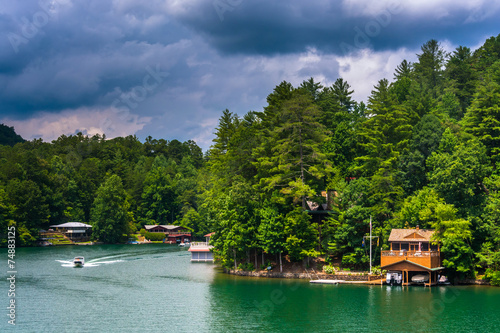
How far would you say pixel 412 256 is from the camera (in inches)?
2290

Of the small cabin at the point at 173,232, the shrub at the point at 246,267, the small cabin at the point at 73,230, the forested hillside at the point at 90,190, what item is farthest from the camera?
the small cabin at the point at 173,232

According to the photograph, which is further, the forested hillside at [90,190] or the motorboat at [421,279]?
the forested hillside at [90,190]

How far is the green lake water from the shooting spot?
40.9 meters

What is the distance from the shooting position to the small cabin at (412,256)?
57.4m

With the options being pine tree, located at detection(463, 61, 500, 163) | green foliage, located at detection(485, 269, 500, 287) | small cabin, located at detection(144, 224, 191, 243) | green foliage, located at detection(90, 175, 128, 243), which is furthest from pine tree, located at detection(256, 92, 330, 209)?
small cabin, located at detection(144, 224, 191, 243)

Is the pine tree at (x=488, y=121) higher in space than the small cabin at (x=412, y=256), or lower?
higher

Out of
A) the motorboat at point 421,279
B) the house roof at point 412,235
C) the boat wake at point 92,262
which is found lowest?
the boat wake at point 92,262

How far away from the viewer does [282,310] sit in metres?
46.4

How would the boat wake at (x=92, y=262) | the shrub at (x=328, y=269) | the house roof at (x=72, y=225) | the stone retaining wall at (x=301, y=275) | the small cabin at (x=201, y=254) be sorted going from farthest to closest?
1. the house roof at (x=72, y=225)
2. the small cabin at (x=201, y=254)
3. the boat wake at (x=92, y=262)
4. the shrub at (x=328, y=269)
5. the stone retaining wall at (x=301, y=275)

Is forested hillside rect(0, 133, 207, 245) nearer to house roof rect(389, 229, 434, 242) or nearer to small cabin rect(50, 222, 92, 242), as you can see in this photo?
small cabin rect(50, 222, 92, 242)

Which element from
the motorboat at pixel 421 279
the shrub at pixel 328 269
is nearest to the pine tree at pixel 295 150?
the shrub at pixel 328 269

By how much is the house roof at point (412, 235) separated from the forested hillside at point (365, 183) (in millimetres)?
1493

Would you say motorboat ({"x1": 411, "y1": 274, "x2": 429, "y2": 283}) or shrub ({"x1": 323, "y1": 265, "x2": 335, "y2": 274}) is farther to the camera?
shrub ({"x1": 323, "y1": 265, "x2": 335, "y2": 274})

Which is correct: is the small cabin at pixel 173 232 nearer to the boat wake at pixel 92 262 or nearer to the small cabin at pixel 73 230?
the small cabin at pixel 73 230
